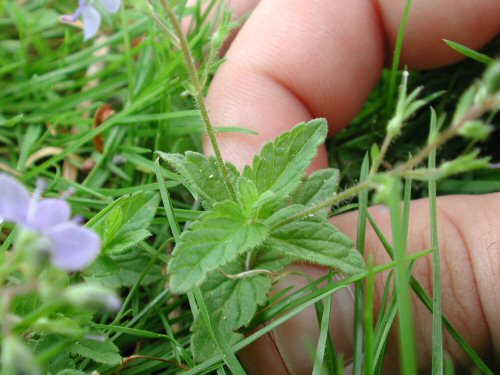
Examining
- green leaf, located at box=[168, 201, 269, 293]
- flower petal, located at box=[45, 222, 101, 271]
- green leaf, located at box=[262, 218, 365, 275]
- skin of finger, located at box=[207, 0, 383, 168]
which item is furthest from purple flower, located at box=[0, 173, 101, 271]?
skin of finger, located at box=[207, 0, 383, 168]

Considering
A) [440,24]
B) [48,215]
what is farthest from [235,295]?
[440,24]

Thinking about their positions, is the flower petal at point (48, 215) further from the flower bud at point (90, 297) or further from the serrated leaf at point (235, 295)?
the serrated leaf at point (235, 295)

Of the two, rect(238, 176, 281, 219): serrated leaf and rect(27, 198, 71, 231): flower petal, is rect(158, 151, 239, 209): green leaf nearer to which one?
rect(238, 176, 281, 219): serrated leaf

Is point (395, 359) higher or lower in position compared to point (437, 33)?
lower

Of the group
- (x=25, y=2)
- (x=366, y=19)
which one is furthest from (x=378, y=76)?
(x=25, y=2)

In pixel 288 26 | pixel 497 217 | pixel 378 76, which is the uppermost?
pixel 288 26

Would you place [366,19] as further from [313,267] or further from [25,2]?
[25,2]

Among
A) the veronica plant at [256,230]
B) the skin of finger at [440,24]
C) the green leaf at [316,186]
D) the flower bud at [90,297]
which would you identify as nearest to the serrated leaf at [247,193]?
the veronica plant at [256,230]
